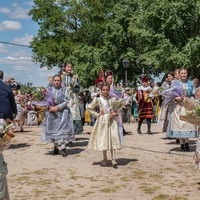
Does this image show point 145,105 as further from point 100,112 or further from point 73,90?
point 100,112

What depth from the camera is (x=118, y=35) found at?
116 ft

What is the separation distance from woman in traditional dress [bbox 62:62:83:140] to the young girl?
2.30 meters

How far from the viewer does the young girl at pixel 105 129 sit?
320 inches

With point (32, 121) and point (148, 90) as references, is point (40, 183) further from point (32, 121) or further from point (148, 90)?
point (32, 121)

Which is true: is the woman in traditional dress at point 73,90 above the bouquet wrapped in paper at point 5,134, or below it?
above

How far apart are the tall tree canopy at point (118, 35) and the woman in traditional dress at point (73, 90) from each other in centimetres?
1647

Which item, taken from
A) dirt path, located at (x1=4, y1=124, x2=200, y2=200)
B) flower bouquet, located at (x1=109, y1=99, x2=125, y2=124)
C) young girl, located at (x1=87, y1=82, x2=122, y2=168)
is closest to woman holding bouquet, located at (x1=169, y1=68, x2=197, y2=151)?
dirt path, located at (x1=4, y1=124, x2=200, y2=200)

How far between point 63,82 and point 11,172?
11.3 feet

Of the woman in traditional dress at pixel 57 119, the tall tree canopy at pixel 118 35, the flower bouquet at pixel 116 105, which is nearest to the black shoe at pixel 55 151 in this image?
the woman in traditional dress at pixel 57 119

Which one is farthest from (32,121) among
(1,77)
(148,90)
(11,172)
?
(11,172)

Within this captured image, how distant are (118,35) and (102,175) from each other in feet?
93.8

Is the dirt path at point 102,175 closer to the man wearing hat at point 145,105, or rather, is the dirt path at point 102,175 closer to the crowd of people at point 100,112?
the crowd of people at point 100,112

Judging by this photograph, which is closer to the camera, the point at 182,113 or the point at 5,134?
the point at 5,134

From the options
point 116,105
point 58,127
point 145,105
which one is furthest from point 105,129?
point 145,105
